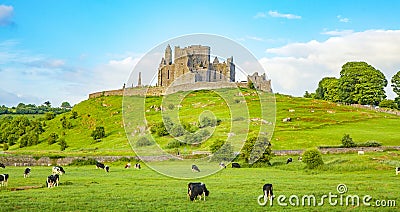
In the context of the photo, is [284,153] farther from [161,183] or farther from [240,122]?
[161,183]

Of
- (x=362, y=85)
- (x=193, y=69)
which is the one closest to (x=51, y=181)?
(x=362, y=85)

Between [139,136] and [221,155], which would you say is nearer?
[221,155]

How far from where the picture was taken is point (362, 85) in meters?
123

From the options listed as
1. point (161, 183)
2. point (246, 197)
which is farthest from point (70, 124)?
point (246, 197)

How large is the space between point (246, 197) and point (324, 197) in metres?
4.53

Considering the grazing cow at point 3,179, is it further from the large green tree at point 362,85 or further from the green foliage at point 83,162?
the large green tree at point 362,85

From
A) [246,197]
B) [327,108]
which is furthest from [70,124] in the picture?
[246,197]

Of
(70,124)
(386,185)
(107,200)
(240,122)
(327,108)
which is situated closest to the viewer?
(107,200)

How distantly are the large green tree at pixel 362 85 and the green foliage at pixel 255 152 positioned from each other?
78.9 meters

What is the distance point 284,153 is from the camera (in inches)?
2403

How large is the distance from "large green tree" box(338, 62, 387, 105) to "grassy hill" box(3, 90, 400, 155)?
8.44 meters

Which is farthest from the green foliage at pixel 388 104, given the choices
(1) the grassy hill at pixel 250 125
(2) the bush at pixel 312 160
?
(2) the bush at pixel 312 160

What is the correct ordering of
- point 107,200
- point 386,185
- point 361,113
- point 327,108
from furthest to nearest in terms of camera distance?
point 327,108, point 361,113, point 386,185, point 107,200

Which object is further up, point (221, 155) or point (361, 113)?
point (361, 113)
